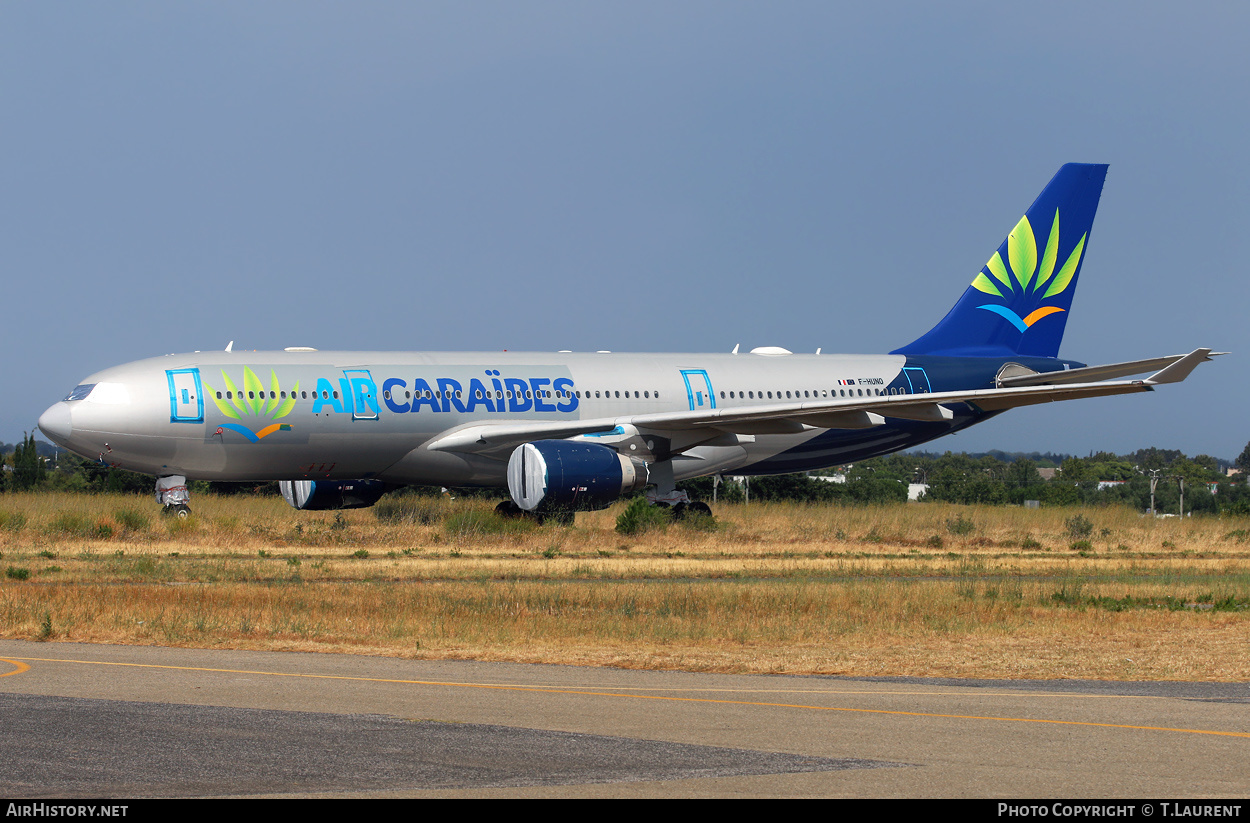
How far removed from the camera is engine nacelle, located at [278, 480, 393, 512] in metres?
33.6

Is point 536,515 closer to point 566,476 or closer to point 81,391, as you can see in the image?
point 566,476

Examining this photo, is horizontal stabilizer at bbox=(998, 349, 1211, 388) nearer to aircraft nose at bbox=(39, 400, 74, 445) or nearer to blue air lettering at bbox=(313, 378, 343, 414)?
blue air lettering at bbox=(313, 378, 343, 414)

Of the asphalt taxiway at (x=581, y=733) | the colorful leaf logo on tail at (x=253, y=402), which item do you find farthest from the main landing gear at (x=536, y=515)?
the asphalt taxiway at (x=581, y=733)

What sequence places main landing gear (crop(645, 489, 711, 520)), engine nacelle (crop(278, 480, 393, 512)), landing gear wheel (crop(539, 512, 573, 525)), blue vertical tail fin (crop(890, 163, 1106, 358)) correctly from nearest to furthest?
1. landing gear wheel (crop(539, 512, 573, 525))
2. main landing gear (crop(645, 489, 711, 520))
3. engine nacelle (crop(278, 480, 393, 512))
4. blue vertical tail fin (crop(890, 163, 1106, 358))

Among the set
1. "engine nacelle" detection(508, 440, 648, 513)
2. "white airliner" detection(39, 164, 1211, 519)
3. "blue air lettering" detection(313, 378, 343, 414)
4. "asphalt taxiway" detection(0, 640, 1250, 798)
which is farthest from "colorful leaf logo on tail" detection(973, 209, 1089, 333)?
"asphalt taxiway" detection(0, 640, 1250, 798)

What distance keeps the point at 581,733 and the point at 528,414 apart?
23.2 metres

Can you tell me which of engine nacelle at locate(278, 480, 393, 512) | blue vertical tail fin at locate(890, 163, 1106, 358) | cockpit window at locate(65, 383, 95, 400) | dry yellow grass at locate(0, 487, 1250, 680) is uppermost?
blue vertical tail fin at locate(890, 163, 1106, 358)

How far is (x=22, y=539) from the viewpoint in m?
28.0

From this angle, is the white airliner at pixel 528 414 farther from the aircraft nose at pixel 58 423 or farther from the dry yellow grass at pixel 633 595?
the dry yellow grass at pixel 633 595

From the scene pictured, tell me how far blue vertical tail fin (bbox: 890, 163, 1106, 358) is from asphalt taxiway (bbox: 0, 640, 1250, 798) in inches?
1077

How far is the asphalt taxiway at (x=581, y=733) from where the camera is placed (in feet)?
25.0

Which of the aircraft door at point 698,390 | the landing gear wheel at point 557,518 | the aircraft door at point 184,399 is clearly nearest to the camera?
the aircraft door at point 184,399

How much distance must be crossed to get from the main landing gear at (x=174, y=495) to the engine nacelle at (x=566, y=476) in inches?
280
